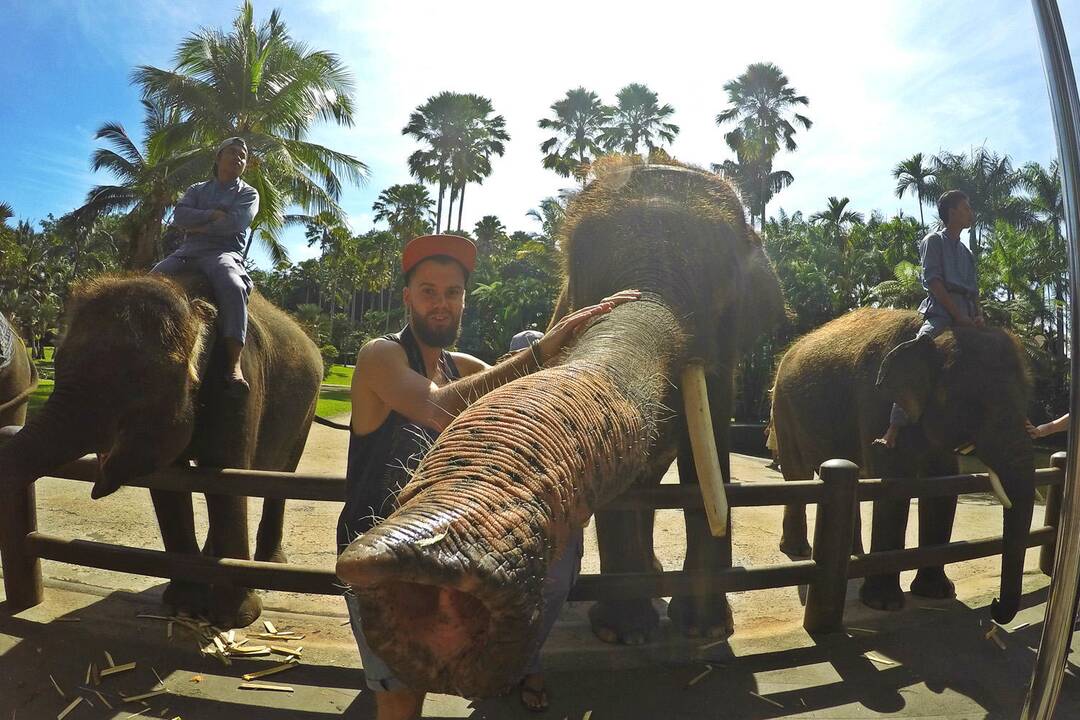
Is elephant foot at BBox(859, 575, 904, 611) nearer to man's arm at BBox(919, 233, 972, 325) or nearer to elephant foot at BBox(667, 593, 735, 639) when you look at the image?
elephant foot at BBox(667, 593, 735, 639)

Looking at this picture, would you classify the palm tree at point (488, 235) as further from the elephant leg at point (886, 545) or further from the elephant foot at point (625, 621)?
the elephant leg at point (886, 545)

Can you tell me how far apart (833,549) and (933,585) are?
41.3 inches

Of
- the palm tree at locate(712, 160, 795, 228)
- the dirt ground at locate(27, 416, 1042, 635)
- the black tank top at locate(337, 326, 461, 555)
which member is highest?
the palm tree at locate(712, 160, 795, 228)

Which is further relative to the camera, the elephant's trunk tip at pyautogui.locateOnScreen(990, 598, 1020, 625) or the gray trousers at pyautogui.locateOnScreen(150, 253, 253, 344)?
the gray trousers at pyautogui.locateOnScreen(150, 253, 253, 344)

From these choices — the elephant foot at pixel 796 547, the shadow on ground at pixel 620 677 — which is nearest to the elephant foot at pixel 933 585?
the shadow on ground at pixel 620 677

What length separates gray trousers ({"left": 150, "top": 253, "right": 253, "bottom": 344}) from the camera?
2902mm

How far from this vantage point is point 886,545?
3.38 m

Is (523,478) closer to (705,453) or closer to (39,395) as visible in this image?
(705,453)

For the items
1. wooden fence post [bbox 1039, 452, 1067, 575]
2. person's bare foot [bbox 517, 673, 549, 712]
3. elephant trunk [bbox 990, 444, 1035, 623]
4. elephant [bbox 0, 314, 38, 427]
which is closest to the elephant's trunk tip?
elephant trunk [bbox 990, 444, 1035, 623]

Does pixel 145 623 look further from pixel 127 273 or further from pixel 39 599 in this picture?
pixel 127 273

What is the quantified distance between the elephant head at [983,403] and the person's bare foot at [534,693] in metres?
1.79

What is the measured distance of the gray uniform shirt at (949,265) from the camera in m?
2.34

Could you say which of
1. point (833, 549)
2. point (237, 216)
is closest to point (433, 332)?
point (237, 216)

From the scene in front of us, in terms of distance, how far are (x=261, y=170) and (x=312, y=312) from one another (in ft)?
3.88
